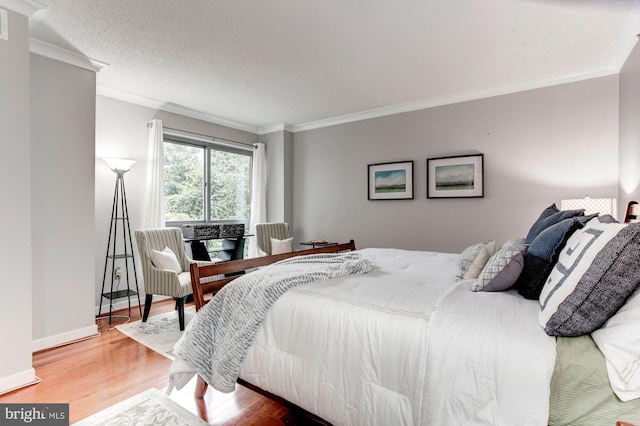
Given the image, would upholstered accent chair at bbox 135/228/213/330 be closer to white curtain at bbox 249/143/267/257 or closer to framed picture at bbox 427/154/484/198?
white curtain at bbox 249/143/267/257

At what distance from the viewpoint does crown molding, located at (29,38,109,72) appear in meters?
2.69

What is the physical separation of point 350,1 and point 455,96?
2.22 metres

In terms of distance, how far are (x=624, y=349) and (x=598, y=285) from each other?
0.67ft

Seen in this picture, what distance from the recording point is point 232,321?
1744 millimetres

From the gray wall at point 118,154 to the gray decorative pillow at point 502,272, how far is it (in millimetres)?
3752

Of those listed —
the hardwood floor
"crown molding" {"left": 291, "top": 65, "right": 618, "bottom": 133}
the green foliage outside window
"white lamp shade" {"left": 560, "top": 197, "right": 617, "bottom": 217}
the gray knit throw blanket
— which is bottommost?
the hardwood floor

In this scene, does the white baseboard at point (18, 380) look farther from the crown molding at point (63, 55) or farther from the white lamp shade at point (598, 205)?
the white lamp shade at point (598, 205)

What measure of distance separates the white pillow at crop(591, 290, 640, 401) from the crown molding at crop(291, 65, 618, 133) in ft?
10.1

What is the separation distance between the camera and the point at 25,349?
7.30ft

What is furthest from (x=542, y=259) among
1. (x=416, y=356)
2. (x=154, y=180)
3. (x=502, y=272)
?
(x=154, y=180)

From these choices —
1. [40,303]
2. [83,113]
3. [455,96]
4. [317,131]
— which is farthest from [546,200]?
[40,303]

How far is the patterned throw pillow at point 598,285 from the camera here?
1.05 m

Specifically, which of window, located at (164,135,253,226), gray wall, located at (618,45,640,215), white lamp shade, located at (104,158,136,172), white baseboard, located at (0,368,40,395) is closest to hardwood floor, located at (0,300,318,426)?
white baseboard, located at (0,368,40,395)

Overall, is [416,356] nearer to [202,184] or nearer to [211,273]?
[211,273]
